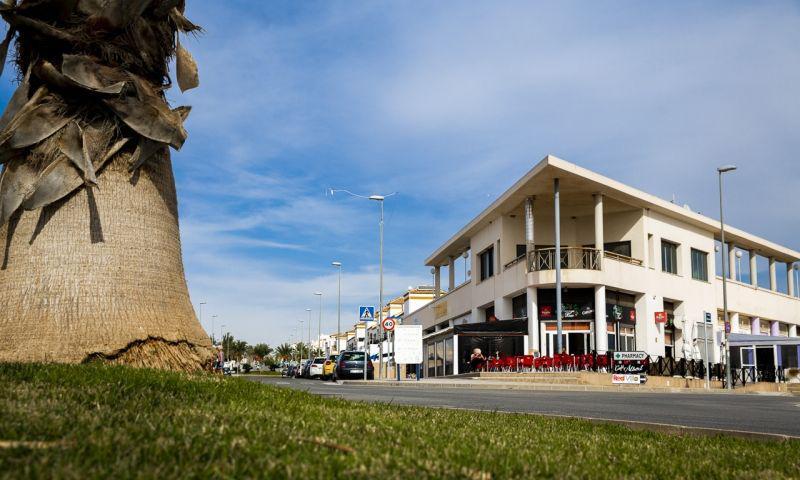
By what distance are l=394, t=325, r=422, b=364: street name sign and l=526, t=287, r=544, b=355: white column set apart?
8140mm

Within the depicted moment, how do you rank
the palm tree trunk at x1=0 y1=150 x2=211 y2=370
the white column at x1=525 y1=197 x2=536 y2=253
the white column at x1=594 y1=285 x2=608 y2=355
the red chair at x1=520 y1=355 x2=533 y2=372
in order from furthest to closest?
the white column at x1=525 y1=197 x2=536 y2=253 < the white column at x1=594 y1=285 x2=608 y2=355 < the red chair at x1=520 y1=355 x2=533 y2=372 < the palm tree trunk at x1=0 y1=150 x2=211 y2=370

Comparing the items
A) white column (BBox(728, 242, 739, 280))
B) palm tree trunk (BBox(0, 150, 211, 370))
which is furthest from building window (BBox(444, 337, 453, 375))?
palm tree trunk (BBox(0, 150, 211, 370))

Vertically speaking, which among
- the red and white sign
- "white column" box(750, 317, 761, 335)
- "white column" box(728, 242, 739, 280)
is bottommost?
the red and white sign

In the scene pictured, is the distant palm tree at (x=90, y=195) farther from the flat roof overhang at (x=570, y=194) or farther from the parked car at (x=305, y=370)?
the parked car at (x=305, y=370)

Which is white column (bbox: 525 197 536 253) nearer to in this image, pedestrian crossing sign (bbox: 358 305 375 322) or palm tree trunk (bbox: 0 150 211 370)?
pedestrian crossing sign (bbox: 358 305 375 322)

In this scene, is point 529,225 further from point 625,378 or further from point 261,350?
point 261,350

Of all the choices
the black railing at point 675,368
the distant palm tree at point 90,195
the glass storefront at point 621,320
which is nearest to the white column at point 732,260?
the glass storefront at point 621,320

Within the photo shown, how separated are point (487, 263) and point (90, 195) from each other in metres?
44.6

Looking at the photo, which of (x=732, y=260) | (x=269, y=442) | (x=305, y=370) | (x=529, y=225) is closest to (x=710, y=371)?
(x=529, y=225)

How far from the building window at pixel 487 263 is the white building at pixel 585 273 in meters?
0.07

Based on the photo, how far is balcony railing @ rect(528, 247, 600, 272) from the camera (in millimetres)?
42281

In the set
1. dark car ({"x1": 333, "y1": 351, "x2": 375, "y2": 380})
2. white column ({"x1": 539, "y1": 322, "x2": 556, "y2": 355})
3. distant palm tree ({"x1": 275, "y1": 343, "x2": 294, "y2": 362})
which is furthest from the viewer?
distant palm tree ({"x1": 275, "y1": 343, "x2": 294, "y2": 362})

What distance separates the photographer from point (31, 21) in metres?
9.15

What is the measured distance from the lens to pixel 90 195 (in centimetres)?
897
